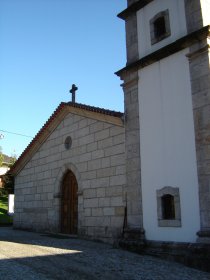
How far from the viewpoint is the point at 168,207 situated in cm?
786

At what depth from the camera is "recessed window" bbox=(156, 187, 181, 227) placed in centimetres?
749

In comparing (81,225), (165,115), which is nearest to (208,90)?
(165,115)

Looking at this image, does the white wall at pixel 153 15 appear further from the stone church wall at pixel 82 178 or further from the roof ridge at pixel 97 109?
the stone church wall at pixel 82 178

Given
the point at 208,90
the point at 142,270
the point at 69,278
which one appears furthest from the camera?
the point at 208,90

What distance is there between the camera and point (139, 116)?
880 centimetres

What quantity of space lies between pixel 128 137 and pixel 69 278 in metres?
4.44

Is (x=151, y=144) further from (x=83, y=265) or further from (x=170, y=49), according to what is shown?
(x=83, y=265)

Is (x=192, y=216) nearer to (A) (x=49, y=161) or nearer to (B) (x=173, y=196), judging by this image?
(B) (x=173, y=196)

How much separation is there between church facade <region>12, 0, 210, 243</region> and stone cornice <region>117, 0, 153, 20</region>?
3cm

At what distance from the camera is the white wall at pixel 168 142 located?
7320mm

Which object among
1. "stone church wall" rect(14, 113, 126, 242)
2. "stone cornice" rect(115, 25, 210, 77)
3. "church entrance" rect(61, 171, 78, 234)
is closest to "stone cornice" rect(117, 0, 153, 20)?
"stone cornice" rect(115, 25, 210, 77)

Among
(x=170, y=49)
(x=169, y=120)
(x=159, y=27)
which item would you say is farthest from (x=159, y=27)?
(x=169, y=120)

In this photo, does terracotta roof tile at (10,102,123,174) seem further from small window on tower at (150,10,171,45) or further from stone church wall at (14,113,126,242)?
small window on tower at (150,10,171,45)

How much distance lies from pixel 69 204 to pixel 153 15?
672 centimetres
